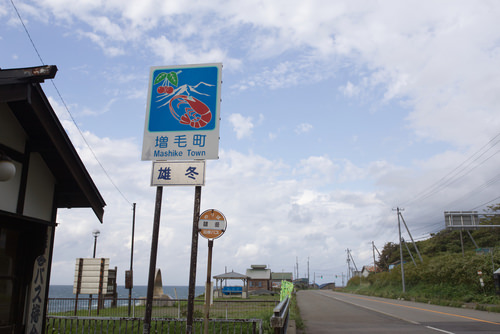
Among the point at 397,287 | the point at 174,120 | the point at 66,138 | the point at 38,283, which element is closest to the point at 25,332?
the point at 38,283

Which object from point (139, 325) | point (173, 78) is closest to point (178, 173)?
point (173, 78)

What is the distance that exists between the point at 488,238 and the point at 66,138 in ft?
209

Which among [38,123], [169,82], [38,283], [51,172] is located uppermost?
[169,82]

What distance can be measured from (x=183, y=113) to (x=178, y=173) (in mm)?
1237

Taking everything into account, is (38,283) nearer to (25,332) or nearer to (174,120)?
(25,332)

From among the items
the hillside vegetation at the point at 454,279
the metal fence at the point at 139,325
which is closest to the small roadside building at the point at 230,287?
the hillside vegetation at the point at 454,279

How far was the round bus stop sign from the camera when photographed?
7098 millimetres

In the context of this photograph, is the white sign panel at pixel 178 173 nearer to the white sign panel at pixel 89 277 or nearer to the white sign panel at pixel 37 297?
the white sign panel at pixel 37 297

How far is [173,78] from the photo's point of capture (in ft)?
27.3

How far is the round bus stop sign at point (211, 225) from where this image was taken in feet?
23.3

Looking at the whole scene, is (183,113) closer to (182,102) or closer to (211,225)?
(182,102)

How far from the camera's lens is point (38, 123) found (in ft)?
19.2

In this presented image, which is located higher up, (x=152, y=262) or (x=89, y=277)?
(x=152, y=262)

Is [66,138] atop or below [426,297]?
atop
